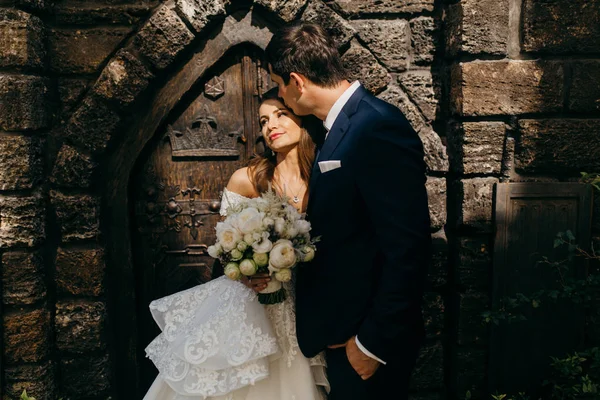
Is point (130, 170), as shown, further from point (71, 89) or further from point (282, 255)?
point (282, 255)

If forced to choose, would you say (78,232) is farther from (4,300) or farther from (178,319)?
(178,319)

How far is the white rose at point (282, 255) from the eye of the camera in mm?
1817

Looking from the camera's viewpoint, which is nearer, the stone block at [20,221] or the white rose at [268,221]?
the white rose at [268,221]

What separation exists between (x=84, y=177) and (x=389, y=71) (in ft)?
6.33

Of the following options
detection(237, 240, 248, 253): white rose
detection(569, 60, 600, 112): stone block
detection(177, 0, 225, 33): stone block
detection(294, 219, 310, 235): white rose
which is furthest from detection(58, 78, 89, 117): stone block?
detection(569, 60, 600, 112): stone block

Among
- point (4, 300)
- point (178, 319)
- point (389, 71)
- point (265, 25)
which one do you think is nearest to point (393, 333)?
point (178, 319)

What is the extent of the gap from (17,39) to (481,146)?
2.69 m

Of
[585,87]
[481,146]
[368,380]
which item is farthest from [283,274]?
[585,87]

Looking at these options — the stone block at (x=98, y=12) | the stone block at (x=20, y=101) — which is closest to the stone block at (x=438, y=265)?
the stone block at (x=98, y=12)

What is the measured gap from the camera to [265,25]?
276 cm

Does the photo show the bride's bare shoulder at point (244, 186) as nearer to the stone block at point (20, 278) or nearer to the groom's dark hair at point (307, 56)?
the groom's dark hair at point (307, 56)

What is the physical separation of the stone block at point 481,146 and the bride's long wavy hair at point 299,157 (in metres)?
0.82

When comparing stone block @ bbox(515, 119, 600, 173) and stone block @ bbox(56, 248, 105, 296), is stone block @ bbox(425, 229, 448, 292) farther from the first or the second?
stone block @ bbox(56, 248, 105, 296)

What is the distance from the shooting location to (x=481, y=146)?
Result: 2.64 metres
